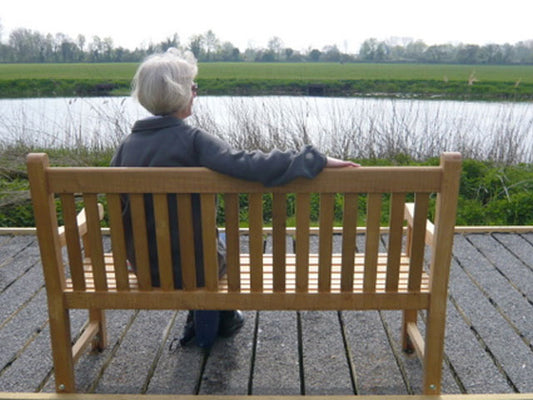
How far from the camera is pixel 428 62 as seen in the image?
68625 millimetres

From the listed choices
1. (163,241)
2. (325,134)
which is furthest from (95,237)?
(325,134)

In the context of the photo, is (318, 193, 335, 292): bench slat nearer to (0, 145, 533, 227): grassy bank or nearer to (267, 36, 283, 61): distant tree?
(0, 145, 533, 227): grassy bank

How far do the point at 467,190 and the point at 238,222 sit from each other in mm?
4291

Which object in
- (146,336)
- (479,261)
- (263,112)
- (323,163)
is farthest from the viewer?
(263,112)

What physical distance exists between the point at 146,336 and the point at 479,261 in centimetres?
229

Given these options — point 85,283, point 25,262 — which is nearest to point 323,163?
point 85,283

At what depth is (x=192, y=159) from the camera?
2033mm

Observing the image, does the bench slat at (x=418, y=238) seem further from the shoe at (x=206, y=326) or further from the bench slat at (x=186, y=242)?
the shoe at (x=206, y=326)

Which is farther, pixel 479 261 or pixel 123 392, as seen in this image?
pixel 479 261

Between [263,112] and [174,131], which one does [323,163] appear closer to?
[174,131]

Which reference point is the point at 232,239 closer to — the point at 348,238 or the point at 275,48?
the point at 348,238

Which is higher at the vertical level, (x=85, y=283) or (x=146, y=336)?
(x=85, y=283)

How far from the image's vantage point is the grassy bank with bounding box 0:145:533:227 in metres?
4.88

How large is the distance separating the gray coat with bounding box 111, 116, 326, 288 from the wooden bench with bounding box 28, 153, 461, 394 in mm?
53
